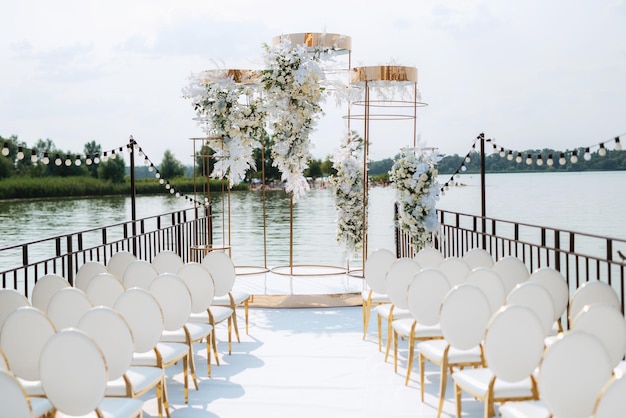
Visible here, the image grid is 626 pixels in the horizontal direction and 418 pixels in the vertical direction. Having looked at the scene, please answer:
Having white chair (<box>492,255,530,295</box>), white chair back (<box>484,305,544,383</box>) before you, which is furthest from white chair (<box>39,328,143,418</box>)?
white chair (<box>492,255,530,295</box>)

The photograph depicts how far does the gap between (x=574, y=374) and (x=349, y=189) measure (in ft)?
21.8

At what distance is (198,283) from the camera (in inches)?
207

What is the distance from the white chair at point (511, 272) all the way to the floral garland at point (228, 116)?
14.7 ft

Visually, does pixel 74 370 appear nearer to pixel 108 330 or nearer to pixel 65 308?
pixel 108 330

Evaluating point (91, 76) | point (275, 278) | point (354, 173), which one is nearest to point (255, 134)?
point (354, 173)

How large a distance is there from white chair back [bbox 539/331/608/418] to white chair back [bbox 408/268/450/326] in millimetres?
1724

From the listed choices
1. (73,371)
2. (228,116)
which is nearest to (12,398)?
(73,371)

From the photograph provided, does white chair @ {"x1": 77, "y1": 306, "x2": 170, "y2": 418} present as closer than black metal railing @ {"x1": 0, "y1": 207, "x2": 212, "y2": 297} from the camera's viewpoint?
Yes

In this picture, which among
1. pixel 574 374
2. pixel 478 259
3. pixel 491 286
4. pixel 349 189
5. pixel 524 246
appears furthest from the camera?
pixel 349 189

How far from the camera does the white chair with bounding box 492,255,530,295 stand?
5109 millimetres

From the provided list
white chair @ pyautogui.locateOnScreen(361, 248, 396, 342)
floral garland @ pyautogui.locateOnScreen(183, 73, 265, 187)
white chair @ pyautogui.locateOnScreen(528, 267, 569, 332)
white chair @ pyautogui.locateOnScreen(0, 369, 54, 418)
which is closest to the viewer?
white chair @ pyautogui.locateOnScreen(0, 369, 54, 418)

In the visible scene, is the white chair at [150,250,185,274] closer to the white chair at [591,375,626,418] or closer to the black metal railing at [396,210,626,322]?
the black metal railing at [396,210,626,322]

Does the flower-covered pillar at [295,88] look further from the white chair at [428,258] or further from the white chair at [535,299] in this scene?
the white chair at [535,299]

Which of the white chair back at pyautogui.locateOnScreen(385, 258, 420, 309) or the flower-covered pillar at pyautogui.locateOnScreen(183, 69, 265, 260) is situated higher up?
the flower-covered pillar at pyautogui.locateOnScreen(183, 69, 265, 260)
